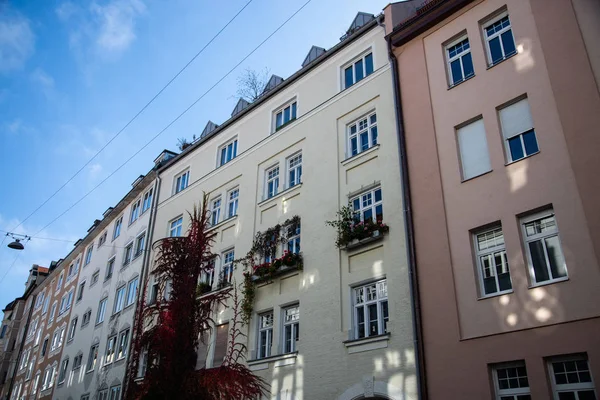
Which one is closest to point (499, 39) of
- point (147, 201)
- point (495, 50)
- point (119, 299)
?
point (495, 50)

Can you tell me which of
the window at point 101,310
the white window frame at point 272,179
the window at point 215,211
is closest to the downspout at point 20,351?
the window at point 101,310

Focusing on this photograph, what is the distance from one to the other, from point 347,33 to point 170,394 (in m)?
16.9

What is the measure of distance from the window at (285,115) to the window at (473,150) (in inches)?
341

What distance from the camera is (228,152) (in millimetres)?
26078

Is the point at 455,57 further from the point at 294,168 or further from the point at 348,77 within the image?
the point at 294,168

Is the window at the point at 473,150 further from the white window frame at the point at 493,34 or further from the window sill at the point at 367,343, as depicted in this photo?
the window sill at the point at 367,343

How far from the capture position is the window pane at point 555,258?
39.8 ft

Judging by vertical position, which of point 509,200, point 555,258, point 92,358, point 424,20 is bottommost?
point 555,258

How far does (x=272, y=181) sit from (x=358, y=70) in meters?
5.58

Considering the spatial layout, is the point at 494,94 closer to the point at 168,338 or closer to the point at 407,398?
the point at 407,398

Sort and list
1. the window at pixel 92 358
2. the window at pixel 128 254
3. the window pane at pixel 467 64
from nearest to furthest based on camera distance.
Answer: the window pane at pixel 467 64 → the window at pixel 92 358 → the window at pixel 128 254

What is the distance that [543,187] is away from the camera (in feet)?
42.5

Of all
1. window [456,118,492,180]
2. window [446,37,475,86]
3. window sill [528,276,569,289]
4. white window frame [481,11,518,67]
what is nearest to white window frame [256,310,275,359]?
window [456,118,492,180]

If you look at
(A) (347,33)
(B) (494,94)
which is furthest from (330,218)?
(A) (347,33)
